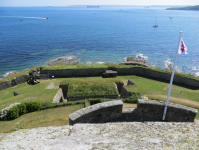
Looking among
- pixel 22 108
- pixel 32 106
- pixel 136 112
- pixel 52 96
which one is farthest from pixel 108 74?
pixel 136 112

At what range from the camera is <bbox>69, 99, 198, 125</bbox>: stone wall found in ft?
37.5

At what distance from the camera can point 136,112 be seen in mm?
12414

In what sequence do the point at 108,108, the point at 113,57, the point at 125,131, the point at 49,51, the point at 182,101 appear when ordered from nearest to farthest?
1. the point at 125,131
2. the point at 108,108
3. the point at 182,101
4. the point at 113,57
5. the point at 49,51

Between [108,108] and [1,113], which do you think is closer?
[108,108]

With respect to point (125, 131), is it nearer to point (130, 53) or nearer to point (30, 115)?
point (30, 115)

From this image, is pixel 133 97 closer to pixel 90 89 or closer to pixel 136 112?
pixel 90 89

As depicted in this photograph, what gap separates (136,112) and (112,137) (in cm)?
532

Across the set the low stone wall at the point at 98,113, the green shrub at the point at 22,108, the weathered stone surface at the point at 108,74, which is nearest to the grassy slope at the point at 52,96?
the green shrub at the point at 22,108

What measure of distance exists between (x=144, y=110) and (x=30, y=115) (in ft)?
37.5

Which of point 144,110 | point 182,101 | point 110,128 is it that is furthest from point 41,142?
point 182,101

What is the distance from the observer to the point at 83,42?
221 ft

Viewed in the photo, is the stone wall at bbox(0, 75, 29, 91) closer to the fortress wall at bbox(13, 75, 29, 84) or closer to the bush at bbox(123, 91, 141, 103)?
the fortress wall at bbox(13, 75, 29, 84)

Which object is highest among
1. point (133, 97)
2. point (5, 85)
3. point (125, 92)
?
point (133, 97)

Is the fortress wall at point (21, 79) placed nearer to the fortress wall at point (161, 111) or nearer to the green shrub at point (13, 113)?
the green shrub at point (13, 113)
